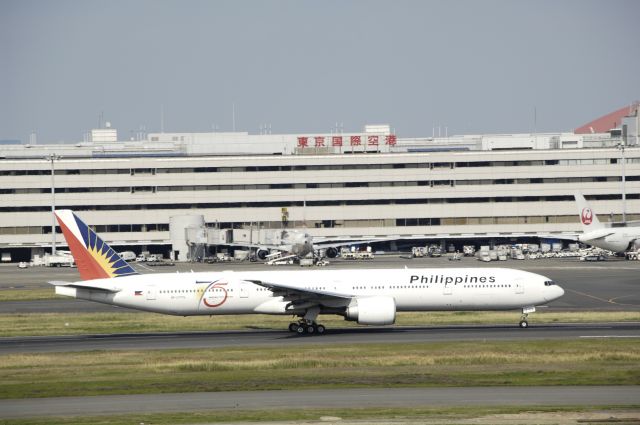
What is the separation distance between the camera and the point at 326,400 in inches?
1524

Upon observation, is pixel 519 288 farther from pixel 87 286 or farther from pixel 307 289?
pixel 87 286

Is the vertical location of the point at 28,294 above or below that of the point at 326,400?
above

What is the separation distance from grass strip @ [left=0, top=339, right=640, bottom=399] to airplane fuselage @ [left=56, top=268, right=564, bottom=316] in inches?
246

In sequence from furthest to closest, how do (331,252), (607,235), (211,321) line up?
1. (331,252)
2. (607,235)
3. (211,321)

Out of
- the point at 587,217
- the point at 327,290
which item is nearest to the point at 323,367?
the point at 327,290

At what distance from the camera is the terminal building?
169 m

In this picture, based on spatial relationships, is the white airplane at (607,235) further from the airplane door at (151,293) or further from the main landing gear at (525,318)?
the airplane door at (151,293)

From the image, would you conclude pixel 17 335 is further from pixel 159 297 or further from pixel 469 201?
pixel 469 201

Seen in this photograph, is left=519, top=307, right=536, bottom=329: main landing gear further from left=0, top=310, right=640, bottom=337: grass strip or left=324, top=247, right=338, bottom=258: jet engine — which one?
left=324, top=247, right=338, bottom=258: jet engine

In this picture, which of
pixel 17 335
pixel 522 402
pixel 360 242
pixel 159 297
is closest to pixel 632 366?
pixel 522 402

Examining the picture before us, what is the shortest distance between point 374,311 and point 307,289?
4.35m

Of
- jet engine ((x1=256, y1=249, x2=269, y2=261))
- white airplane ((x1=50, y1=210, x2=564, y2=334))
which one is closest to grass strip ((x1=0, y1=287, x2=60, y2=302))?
white airplane ((x1=50, y1=210, x2=564, y2=334))

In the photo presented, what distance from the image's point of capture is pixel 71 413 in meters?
37.2

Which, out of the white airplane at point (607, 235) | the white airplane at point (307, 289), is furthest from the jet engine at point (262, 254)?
the white airplane at point (307, 289)
